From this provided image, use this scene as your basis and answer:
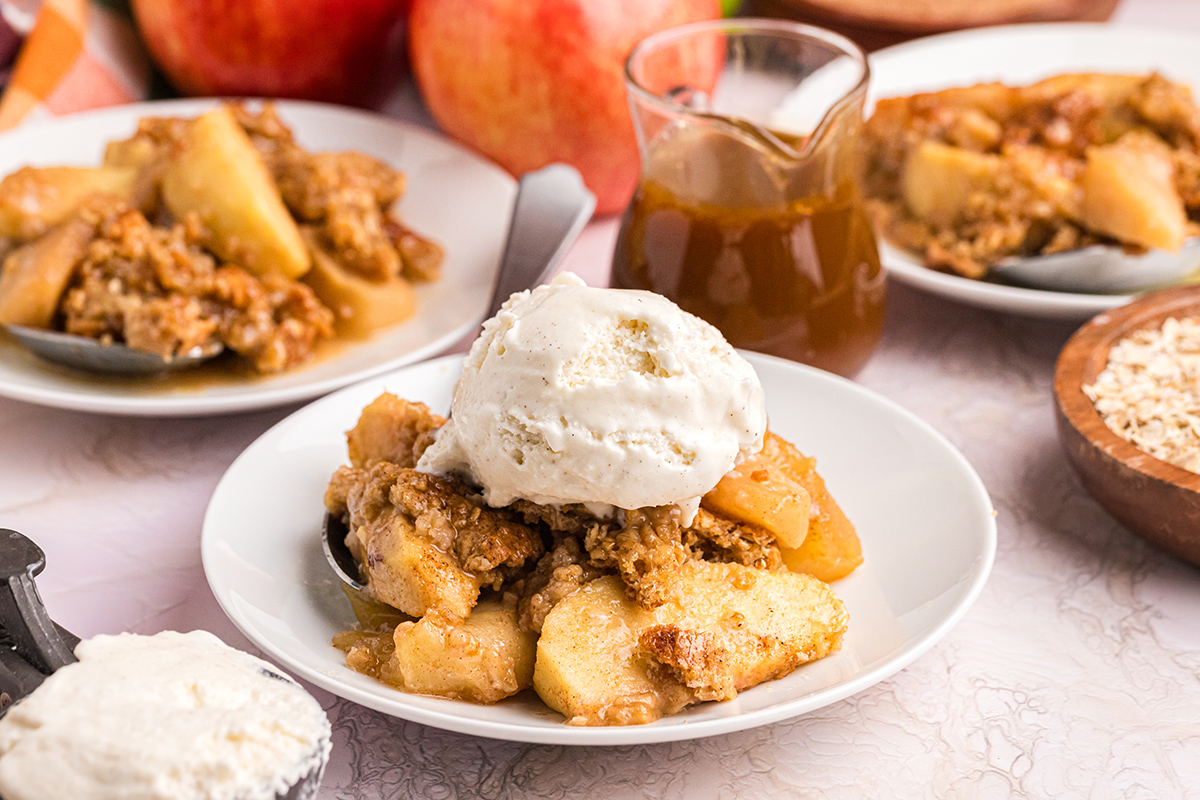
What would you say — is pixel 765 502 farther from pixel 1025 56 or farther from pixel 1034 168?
pixel 1025 56

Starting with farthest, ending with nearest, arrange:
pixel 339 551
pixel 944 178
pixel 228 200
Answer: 1. pixel 944 178
2. pixel 228 200
3. pixel 339 551

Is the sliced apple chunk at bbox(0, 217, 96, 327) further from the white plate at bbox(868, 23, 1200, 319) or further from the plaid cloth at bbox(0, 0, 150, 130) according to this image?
the white plate at bbox(868, 23, 1200, 319)

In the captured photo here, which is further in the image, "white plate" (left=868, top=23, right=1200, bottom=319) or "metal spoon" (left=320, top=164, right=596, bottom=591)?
"white plate" (left=868, top=23, right=1200, bottom=319)

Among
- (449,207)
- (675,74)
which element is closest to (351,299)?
(449,207)

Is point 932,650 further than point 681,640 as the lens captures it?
Yes

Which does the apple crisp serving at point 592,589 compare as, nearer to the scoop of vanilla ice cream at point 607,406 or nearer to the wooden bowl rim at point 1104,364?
the scoop of vanilla ice cream at point 607,406

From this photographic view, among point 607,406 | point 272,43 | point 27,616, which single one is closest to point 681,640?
point 607,406

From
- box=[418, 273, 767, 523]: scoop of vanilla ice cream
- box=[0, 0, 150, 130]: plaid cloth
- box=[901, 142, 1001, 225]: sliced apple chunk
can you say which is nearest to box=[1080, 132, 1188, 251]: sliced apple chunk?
box=[901, 142, 1001, 225]: sliced apple chunk

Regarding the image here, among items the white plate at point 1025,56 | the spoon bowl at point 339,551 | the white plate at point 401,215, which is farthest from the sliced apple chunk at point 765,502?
the white plate at point 1025,56
